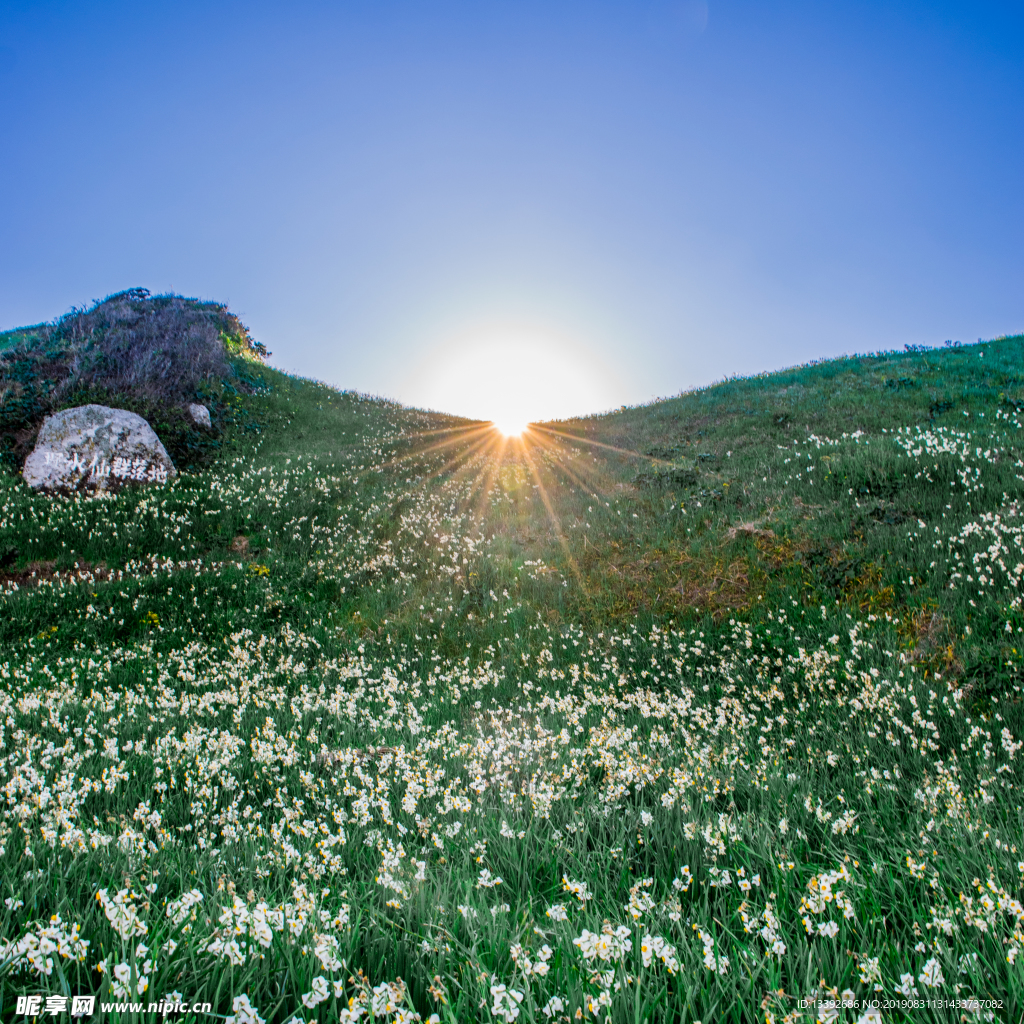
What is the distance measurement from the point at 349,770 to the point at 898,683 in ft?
17.9

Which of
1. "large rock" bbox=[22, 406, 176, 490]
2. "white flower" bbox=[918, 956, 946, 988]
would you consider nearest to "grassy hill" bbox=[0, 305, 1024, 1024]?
"white flower" bbox=[918, 956, 946, 988]

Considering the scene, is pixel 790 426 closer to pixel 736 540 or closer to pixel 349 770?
pixel 736 540

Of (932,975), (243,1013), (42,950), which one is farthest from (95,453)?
(932,975)

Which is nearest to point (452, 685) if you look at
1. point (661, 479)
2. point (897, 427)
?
point (661, 479)

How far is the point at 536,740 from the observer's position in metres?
5.04

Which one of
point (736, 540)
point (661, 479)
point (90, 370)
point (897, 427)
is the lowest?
point (736, 540)

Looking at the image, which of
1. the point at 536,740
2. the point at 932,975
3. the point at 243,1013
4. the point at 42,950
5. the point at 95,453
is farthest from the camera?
the point at 95,453

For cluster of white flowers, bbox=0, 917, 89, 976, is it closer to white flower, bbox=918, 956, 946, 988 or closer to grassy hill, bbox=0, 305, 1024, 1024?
grassy hill, bbox=0, 305, 1024, 1024

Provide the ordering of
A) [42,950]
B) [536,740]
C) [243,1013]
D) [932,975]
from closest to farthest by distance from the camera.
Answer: [243,1013] → [42,950] → [932,975] → [536,740]

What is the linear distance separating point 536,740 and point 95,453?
16.4 metres

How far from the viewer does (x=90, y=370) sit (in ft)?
64.1

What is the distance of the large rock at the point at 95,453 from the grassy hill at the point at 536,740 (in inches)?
41.0

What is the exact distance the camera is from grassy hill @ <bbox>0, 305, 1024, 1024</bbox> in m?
2.02

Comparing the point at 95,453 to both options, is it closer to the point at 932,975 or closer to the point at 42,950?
the point at 42,950
